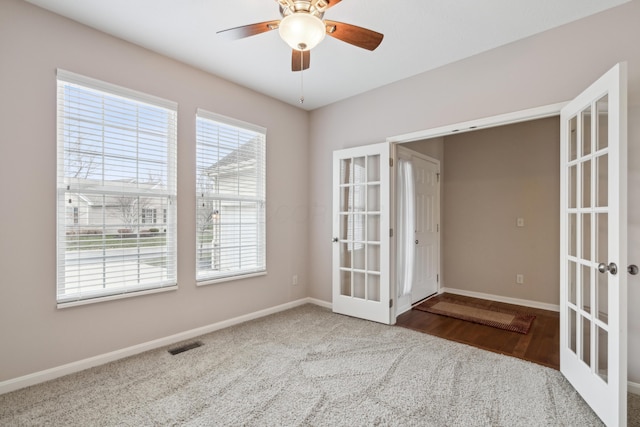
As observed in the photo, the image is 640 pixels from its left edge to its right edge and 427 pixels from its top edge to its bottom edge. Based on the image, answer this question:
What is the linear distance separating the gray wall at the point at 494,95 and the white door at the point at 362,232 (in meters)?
0.24

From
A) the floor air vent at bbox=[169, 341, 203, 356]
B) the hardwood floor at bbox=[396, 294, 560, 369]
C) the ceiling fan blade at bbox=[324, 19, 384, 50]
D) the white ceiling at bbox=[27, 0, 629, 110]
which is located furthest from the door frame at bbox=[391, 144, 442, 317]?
the floor air vent at bbox=[169, 341, 203, 356]

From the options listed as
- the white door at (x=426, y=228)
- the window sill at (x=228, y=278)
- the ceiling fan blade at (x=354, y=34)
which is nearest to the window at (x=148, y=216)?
the window sill at (x=228, y=278)

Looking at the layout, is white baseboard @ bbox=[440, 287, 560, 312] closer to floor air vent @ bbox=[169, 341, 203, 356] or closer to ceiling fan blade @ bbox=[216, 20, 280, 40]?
floor air vent @ bbox=[169, 341, 203, 356]

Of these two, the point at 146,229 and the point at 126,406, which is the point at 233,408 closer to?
the point at 126,406

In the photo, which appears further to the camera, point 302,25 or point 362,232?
point 362,232

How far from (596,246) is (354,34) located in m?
2.07

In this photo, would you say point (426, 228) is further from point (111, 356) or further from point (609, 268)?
point (111, 356)

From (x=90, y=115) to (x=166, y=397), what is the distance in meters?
2.31

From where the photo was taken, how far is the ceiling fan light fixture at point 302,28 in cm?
160

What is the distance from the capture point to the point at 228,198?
3.45 meters

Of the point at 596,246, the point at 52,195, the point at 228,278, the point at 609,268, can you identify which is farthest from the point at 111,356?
the point at 596,246

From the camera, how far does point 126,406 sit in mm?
1980

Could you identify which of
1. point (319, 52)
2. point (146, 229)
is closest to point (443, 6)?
point (319, 52)

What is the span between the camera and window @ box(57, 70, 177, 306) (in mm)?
2412
